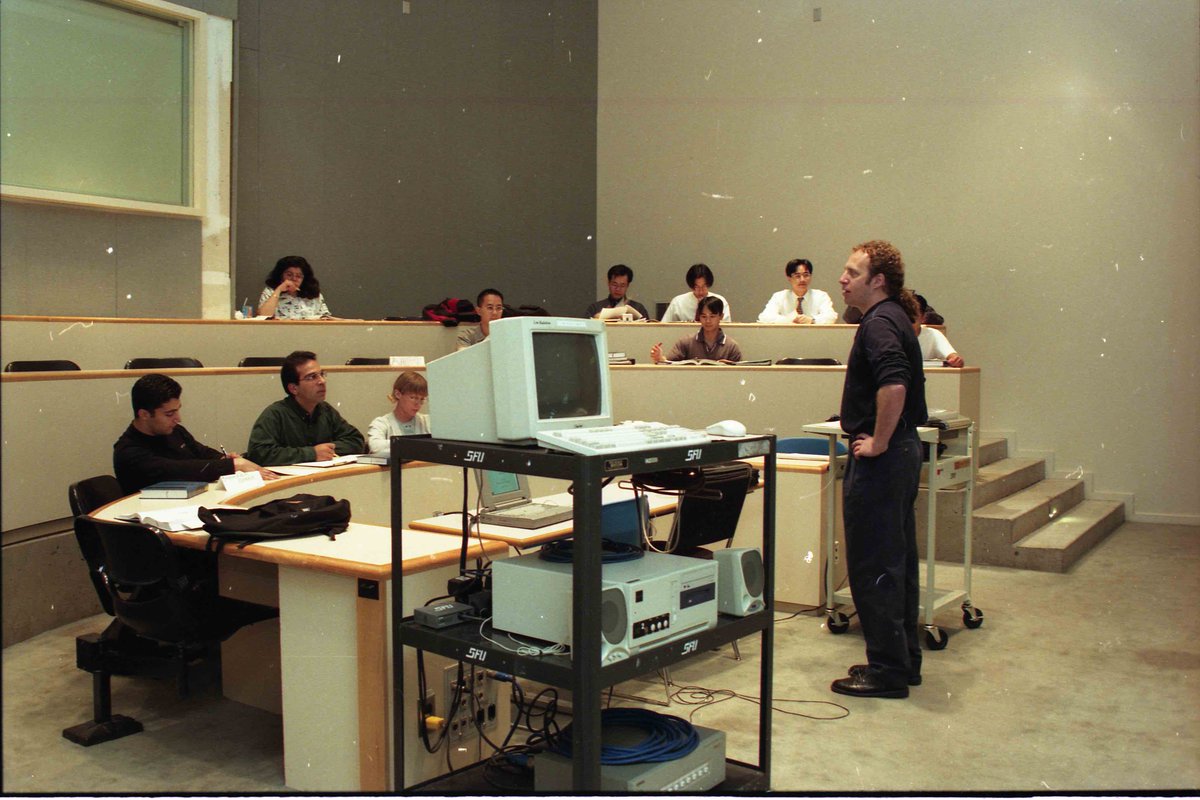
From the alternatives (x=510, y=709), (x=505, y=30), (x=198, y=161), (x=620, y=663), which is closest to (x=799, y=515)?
(x=510, y=709)

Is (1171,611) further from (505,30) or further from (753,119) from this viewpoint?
(505,30)

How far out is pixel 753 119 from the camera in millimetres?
8078

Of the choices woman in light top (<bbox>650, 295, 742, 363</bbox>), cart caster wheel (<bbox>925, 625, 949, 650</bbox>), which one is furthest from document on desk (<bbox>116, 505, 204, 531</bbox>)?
woman in light top (<bbox>650, 295, 742, 363</bbox>)

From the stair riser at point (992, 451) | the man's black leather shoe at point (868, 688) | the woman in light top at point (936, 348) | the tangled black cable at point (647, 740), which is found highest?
the woman in light top at point (936, 348)

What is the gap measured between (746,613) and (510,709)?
0.84m

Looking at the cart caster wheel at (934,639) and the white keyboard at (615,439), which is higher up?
the white keyboard at (615,439)

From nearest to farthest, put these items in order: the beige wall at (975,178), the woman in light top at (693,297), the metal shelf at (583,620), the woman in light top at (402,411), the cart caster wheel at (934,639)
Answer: the metal shelf at (583,620)
the cart caster wheel at (934,639)
the woman in light top at (402,411)
the beige wall at (975,178)
the woman in light top at (693,297)

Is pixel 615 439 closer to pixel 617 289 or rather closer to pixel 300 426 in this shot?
pixel 300 426

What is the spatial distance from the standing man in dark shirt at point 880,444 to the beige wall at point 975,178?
3.55m

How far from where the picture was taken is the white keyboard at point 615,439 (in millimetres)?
1804

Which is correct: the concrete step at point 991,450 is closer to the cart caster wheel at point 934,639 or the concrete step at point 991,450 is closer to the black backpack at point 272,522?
the cart caster wheel at point 934,639

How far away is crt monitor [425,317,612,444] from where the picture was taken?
1917 millimetres

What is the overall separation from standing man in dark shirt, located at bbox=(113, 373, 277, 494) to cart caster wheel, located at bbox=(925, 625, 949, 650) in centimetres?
234

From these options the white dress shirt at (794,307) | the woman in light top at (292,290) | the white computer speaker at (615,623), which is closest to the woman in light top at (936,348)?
the white dress shirt at (794,307)
